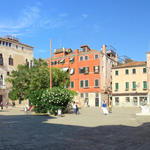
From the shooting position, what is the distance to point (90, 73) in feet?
158

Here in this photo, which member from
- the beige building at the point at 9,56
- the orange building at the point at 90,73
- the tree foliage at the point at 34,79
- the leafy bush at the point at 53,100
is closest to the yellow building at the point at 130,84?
the orange building at the point at 90,73

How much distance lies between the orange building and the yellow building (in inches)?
90.6

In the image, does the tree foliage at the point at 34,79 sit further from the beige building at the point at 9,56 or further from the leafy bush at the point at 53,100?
the beige building at the point at 9,56

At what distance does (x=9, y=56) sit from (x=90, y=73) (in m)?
18.7

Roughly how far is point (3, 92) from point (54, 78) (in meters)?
22.5

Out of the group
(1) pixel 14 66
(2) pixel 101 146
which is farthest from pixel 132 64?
(2) pixel 101 146

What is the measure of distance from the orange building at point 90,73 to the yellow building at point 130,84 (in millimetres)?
2302

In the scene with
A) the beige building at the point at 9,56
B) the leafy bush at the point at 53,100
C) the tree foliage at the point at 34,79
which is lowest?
the leafy bush at the point at 53,100

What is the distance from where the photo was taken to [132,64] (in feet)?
154

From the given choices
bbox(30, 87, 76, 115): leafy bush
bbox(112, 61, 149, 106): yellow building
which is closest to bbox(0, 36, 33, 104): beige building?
bbox(112, 61, 149, 106): yellow building

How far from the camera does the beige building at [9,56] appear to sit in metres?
48.7

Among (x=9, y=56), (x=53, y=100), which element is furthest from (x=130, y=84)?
(x=9, y=56)

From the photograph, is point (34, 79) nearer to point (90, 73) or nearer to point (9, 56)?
point (90, 73)

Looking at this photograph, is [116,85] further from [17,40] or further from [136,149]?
[136,149]
